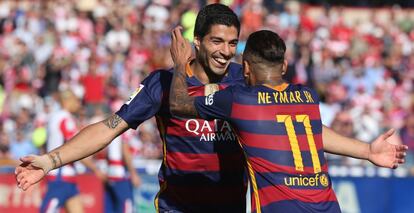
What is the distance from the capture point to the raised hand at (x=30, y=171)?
23.1ft

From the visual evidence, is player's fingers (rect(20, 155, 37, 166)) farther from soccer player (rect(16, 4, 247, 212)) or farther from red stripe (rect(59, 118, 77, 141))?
red stripe (rect(59, 118, 77, 141))

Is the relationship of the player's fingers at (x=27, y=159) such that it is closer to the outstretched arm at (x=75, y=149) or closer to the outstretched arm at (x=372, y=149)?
the outstretched arm at (x=75, y=149)

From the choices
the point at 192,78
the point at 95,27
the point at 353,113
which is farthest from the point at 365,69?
the point at 192,78

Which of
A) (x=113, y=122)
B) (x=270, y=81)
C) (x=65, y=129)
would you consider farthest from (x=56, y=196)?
(x=270, y=81)

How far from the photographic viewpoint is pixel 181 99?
6.86 metres

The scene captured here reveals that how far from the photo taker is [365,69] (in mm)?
23016

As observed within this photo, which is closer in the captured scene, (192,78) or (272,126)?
(272,126)

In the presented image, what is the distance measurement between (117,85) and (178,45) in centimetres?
1306

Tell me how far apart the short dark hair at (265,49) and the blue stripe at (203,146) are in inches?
41.2

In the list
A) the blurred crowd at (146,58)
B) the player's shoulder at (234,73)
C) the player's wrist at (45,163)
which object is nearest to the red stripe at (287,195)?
the player's shoulder at (234,73)

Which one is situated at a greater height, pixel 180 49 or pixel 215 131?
pixel 180 49

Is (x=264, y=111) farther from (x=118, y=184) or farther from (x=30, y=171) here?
(x=118, y=184)

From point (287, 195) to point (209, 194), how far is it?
3.94 feet

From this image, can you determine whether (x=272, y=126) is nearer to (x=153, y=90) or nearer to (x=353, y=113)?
(x=153, y=90)
